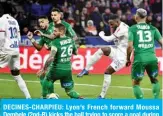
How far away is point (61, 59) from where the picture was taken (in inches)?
442

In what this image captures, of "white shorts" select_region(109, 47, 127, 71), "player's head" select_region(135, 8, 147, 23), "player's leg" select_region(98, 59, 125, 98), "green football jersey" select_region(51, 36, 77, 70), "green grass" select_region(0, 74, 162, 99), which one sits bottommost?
"green grass" select_region(0, 74, 162, 99)

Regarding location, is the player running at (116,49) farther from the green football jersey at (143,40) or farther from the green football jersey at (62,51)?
the green football jersey at (62,51)

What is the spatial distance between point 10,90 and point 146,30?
4.89 meters

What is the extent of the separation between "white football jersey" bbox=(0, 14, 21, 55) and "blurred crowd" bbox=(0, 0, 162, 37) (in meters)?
10.5

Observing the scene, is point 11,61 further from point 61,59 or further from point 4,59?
point 61,59

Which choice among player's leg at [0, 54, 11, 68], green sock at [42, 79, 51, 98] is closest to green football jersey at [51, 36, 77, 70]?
green sock at [42, 79, 51, 98]

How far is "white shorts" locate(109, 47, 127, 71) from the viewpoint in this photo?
13.4 metres

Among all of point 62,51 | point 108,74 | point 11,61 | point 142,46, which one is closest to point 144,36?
point 142,46

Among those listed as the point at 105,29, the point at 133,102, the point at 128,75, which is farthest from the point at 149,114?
the point at 105,29

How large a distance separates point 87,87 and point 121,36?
3195mm

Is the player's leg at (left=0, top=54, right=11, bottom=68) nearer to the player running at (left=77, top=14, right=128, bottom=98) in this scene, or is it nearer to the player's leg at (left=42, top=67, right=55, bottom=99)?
the player's leg at (left=42, top=67, right=55, bottom=99)

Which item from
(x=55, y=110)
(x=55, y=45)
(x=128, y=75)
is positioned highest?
(x=55, y=45)

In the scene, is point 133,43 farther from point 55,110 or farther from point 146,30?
point 55,110

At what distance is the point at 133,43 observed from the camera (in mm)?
11883
